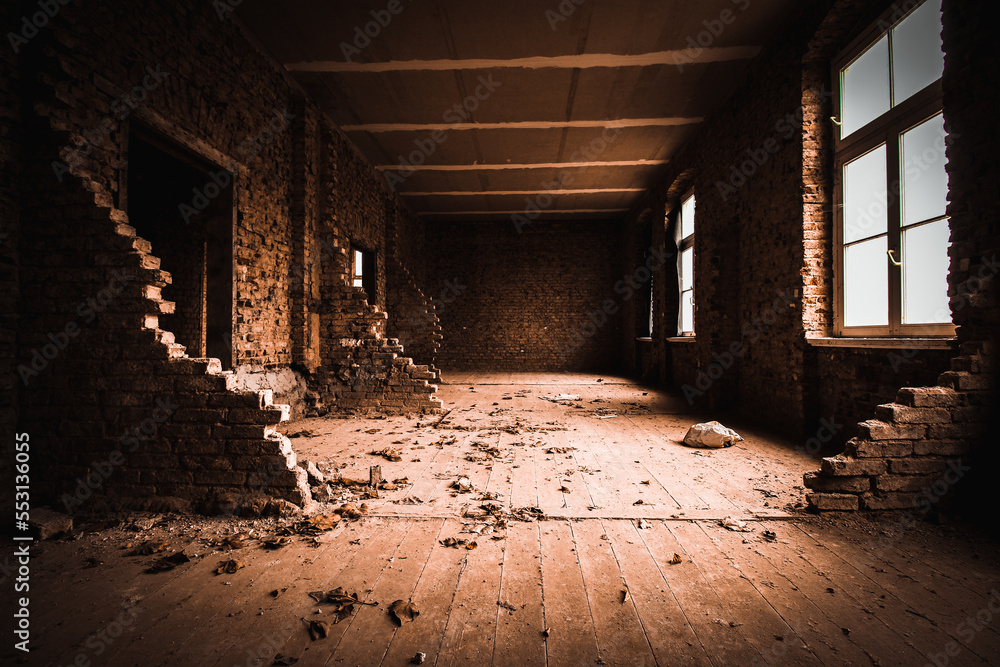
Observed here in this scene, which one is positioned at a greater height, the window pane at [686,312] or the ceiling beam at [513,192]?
the ceiling beam at [513,192]

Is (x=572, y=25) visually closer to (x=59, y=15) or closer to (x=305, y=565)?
(x=59, y=15)

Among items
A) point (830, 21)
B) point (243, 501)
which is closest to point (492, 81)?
point (830, 21)

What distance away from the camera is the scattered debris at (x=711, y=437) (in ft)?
14.4

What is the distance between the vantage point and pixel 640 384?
32.1ft

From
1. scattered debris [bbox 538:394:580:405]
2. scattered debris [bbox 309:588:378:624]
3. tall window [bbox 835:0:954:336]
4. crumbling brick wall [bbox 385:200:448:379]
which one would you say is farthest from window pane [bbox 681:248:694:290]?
scattered debris [bbox 309:588:378:624]

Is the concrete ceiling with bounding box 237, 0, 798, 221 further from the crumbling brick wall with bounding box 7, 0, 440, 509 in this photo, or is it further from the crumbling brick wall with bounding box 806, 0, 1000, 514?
the crumbling brick wall with bounding box 806, 0, 1000, 514

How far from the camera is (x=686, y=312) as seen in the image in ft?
29.5

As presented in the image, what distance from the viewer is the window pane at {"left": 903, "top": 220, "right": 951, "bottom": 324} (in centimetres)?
330

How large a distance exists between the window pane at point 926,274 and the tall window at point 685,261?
4.87m
